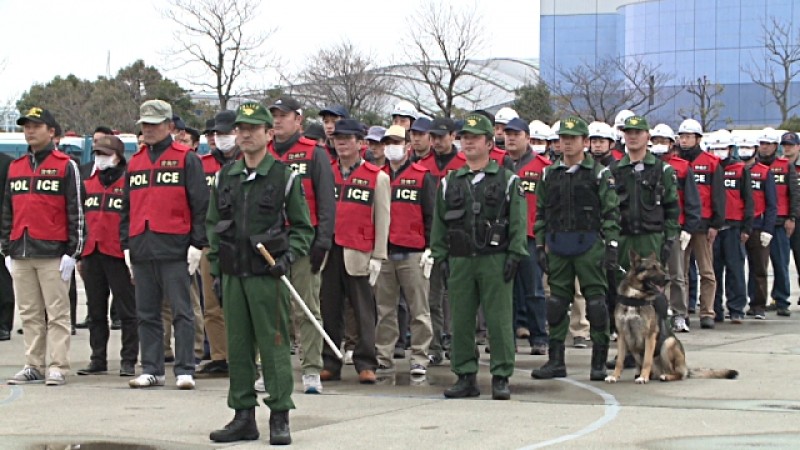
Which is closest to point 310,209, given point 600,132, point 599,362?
point 599,362

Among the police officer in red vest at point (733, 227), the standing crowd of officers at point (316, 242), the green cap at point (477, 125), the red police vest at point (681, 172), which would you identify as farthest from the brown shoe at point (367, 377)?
the police officer in red vest at point (733, 227)

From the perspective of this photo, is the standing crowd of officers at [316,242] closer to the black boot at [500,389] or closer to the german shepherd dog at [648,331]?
the black boot at [500,389]

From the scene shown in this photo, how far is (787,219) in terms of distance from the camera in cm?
1816

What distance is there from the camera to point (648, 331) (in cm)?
1141

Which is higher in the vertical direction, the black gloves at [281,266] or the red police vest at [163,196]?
the red police vest at [163,196]

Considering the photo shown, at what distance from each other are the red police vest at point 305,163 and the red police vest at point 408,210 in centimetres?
124

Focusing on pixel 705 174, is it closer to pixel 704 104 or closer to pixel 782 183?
pixel 782 183

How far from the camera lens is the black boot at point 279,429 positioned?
337 inches

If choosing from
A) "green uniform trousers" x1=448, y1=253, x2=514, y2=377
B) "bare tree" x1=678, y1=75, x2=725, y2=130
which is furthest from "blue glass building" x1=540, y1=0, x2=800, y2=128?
"green uniform trousers" x1=448, y1=253, x2=514, y2=377

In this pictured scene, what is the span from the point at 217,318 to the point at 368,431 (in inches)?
146

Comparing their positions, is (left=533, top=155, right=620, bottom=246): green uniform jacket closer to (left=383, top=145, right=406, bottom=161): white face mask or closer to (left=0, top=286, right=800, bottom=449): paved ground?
(left=0, top=286, right=800, bottom=449): paved ground

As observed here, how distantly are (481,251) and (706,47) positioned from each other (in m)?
70.7

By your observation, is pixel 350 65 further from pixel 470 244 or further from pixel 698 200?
pixel 470 244

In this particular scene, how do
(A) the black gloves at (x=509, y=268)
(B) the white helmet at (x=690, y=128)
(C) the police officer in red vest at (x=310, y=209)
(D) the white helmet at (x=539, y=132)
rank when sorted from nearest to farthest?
(A) the black gloves at (x=509, y=268)
(C) the police officer in red vest at (x=310, y=209)
(B) the white helmet at (x=690, y=128)
(D) the white helmet at (x=539, y=132)
